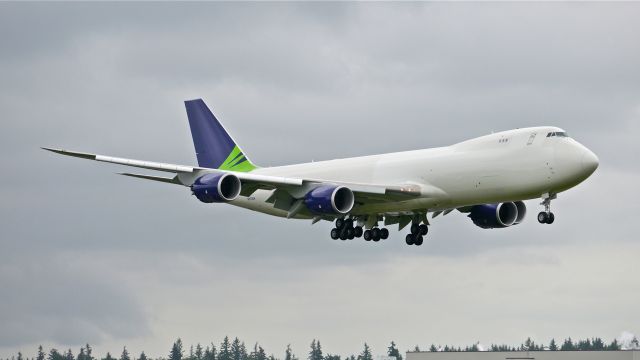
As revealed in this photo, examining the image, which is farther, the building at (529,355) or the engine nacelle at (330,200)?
the building at (529,355)

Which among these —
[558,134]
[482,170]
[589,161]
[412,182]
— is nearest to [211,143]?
[412,182]

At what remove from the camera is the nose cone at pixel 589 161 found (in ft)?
211

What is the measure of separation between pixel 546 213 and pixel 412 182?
347 inches

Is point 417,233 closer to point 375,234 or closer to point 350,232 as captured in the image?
point 375,234

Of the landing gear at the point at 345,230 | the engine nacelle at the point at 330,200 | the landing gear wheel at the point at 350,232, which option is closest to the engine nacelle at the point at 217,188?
the engine nacelle at the point at 330,200

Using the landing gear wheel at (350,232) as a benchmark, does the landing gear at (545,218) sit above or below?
below

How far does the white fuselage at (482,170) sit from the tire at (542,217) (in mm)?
1217

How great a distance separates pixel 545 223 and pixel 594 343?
10318cm

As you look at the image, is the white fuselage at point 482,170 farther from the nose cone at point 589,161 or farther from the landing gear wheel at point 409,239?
the landing gear wheel at point 409,239

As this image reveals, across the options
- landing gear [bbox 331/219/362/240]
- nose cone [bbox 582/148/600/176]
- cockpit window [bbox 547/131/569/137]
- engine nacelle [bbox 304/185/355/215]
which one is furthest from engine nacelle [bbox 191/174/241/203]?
nose cone [bbox 582/148/600/176]

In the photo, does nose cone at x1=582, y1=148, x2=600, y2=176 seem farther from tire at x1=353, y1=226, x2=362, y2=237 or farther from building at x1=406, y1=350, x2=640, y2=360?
building at x1=406, y1=350, x2=640, y2=360

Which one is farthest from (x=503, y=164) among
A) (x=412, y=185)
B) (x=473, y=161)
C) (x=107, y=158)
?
(x=107, y=158)

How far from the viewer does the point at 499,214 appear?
3061 inches

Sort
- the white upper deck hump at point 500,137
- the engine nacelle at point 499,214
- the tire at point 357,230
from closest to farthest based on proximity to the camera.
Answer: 1. the white upper deck hump at point 500,137
2. the tire at point 357,230
3. the engine nacelle at point 499,214
